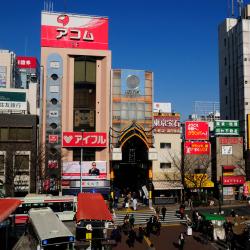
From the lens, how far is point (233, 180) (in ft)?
188

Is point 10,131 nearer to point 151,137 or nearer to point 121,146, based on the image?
point 121,146

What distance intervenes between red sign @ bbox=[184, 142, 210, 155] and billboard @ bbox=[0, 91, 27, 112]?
81.4 feet

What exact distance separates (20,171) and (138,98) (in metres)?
19.7

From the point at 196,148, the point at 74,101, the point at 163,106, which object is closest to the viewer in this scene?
the point at 74,101

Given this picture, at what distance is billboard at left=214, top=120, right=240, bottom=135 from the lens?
58406mm

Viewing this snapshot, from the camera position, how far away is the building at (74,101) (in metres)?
52.6

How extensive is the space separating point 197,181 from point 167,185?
5148 mm

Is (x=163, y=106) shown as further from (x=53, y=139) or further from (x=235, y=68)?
(x=53, y=139)

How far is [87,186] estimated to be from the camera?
172ft

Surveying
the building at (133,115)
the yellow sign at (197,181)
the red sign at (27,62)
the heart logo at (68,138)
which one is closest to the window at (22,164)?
the heart logo at (68,138)

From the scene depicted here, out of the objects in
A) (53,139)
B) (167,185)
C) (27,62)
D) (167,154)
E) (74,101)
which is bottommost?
(167,185)

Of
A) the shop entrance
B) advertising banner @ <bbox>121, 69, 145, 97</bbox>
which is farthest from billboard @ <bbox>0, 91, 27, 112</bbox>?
the shop entrance

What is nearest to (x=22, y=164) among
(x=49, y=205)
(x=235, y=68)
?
(x=49, y=205)

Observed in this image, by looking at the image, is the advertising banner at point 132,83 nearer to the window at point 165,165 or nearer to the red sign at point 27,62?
the window at point 165,165
